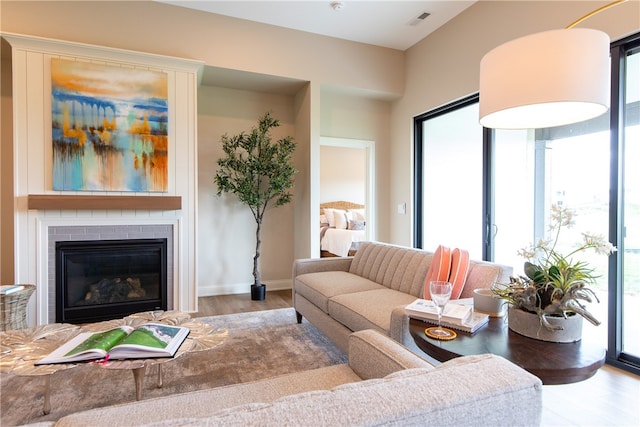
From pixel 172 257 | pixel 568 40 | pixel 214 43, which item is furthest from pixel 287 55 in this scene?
pixel 568 40

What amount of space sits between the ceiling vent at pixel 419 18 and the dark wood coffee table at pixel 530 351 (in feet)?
A: 11.8

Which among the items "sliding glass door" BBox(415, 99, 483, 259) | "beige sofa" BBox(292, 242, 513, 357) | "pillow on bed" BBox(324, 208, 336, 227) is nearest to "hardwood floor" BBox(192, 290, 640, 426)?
"beige sofa" BBox(292, 242, 513, 357)

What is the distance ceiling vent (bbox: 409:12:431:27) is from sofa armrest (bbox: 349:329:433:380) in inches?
148

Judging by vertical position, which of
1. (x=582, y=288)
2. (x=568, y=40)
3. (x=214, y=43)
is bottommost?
(x=582, y=288)

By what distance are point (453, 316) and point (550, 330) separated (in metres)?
0.36

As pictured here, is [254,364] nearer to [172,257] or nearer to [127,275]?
[172,257]

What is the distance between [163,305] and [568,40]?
150 inches

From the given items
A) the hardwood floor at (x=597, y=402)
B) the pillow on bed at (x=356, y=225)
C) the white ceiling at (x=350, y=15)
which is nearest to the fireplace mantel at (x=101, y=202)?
the white ceiling at (x=350, y=15)

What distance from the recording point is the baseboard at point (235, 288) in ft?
14.5

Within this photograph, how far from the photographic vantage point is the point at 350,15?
12.7ft

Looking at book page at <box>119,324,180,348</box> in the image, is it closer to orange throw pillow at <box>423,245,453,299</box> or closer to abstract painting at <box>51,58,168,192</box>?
orange throw pillow at <box>423,245,453,299</box>

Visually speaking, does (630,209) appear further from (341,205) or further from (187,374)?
(341,205)

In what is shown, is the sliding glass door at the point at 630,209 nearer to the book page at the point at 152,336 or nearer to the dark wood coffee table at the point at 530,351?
the dark wood coffee table at the point at 530,351

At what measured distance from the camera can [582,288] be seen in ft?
4.38
